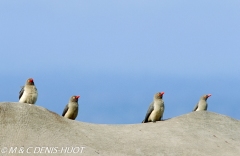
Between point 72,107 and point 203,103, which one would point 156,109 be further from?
point 203,103

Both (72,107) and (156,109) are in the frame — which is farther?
(156,109)

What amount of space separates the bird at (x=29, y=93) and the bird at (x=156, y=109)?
4.34 metres

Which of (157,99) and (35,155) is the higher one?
(157,99)

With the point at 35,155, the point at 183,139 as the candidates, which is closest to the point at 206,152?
the point at 183,139

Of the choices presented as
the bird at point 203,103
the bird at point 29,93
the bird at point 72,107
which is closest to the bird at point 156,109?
the bird at point 72,107

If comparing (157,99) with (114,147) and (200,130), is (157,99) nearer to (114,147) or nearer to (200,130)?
(200,130)

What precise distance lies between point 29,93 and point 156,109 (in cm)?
472

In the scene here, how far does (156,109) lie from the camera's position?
25.6m

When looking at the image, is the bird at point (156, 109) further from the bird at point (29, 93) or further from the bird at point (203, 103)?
the bird at point (29, 93)

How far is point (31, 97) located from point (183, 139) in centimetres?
533

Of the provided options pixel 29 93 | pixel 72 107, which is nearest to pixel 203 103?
pixel 72 107

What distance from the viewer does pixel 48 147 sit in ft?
70.6

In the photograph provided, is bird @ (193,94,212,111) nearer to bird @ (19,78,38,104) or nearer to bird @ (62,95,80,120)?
bird @ (62,95,80,120)

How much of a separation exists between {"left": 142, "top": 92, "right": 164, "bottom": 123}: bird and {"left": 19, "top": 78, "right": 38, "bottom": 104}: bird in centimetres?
434
